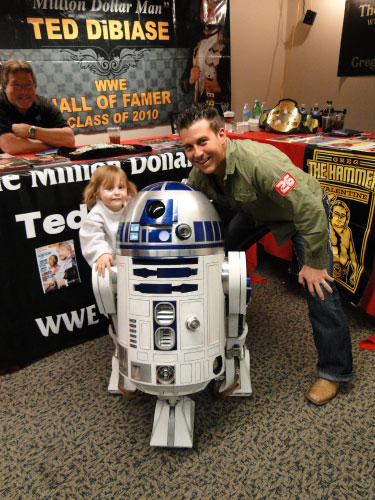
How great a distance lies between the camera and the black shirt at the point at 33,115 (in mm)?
2000

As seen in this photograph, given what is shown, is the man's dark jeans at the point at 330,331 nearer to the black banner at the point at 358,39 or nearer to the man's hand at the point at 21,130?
the man's hand at the point at 21,130

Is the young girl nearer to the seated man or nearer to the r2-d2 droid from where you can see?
the r2-d2 droid

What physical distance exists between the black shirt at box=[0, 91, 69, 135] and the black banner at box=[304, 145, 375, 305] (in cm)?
147

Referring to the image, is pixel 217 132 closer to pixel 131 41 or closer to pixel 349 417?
pixel 349 417

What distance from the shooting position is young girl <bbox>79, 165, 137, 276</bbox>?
4.26ft

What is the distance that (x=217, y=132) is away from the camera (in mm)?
1184

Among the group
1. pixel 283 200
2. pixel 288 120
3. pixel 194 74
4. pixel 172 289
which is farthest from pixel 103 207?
pixel 194 74

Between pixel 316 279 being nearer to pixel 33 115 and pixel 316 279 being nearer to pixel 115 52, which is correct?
pixel 33 115

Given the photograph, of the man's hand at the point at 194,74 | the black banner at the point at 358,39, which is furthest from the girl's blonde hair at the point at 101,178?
the black banner at the point at 358,39

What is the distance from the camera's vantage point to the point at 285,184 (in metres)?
1.11

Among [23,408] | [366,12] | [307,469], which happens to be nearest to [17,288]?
[23,408]

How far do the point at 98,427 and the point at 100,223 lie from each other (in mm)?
705

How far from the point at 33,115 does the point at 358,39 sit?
284 centimetres

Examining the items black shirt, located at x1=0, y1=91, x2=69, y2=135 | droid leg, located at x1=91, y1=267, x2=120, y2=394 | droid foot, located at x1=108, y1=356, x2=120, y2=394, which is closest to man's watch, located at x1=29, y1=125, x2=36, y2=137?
black shirt, located at x1=0, y1=91, x2=69, y2=135
